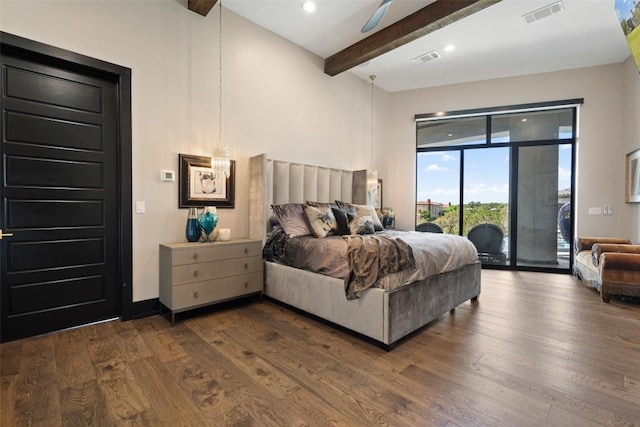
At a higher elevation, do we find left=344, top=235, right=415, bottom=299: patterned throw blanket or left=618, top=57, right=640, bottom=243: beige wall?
left=618, top=57, right=640, bottom=243: beige wall

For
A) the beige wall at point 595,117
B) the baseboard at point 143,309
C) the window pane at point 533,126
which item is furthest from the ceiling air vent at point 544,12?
the baseboard at point 143,309

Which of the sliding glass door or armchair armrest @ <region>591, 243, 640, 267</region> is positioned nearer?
armchair armrest @ <region>591, 243, 640, 267</region>

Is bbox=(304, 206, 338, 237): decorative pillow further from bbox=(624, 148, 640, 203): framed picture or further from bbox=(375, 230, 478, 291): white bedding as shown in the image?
bbox=(624, 148, 640, 203): framed picture

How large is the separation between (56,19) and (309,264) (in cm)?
316

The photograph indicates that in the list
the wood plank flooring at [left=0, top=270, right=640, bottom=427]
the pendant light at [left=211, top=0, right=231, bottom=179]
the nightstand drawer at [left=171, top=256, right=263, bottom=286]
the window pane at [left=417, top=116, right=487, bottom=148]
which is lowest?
the wood plank flooring at [left=0, top=270, right=640, bottom=427]

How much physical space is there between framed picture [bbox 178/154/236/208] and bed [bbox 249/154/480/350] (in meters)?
0.30

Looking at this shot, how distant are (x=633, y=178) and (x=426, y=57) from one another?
3.58 m

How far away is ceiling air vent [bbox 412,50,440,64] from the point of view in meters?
4.58

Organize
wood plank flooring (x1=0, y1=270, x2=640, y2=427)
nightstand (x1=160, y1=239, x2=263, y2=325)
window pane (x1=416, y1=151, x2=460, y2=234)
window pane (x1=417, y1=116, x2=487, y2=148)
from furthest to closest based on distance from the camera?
window pane (x1=416, y1=151, x2=460, y2=234)
window pane (x1=417, y1=116, x2=487, y2=148)
nightstand (x1=160, y1=239, x2=263, y2=325)
wood plank flooring (x1=0, y1=270, x2=640, y2=427)

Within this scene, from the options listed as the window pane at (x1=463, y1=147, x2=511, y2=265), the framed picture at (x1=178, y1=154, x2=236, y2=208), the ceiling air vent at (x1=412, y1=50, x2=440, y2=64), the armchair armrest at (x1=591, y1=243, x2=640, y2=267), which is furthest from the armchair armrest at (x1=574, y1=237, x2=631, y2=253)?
the framed picture at (x1=178, y1=154, x2=236, y2=208)

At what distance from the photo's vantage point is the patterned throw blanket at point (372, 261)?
240 cm

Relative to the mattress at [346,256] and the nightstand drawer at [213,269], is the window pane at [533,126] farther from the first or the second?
the nightstand drawer at [213,269]

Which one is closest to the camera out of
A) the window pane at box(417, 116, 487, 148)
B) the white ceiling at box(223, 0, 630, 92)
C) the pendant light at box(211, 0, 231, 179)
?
the pendant light at box(211, 0, 231, 179)

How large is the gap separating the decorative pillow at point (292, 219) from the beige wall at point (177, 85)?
57 cm
